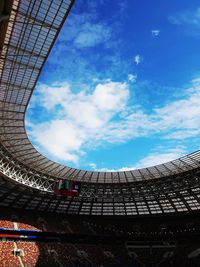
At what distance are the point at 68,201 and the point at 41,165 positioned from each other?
623 inches

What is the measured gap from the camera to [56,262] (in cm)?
4481

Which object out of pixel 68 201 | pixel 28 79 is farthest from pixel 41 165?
pixel 28 79

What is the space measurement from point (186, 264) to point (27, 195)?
29.6m

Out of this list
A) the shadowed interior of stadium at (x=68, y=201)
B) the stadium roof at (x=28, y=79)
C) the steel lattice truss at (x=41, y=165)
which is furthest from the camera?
the shadowed interior of stadium at (x=68, y=201)

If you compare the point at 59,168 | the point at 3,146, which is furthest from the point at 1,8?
the point at 59,168

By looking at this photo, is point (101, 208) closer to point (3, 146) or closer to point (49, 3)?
point (3, 146)

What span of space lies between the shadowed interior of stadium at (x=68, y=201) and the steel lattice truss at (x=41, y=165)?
94 millimetres

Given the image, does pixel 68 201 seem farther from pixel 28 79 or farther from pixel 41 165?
pixel 28 79

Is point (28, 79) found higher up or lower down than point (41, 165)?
higher up

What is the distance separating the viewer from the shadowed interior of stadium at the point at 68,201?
26219 mm

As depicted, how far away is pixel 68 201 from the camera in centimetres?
5609

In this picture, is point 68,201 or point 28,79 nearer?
point 28,79

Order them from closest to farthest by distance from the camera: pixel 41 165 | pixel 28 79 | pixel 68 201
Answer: pixel 28 79
pixel 41 165
pixel 68 201

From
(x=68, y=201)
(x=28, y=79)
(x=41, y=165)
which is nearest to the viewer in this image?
(x=28, y=79)
